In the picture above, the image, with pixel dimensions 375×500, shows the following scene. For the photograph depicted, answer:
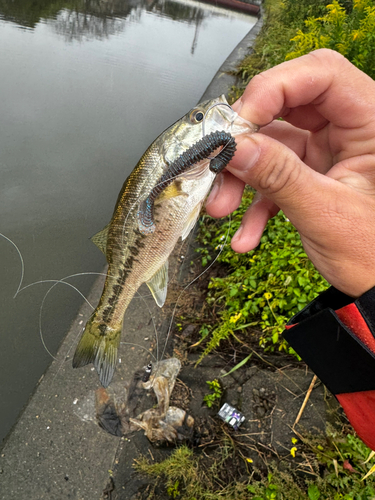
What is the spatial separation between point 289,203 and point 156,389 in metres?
2.04

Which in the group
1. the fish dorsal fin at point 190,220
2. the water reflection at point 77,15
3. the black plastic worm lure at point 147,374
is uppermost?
the water reflection at point 77,15

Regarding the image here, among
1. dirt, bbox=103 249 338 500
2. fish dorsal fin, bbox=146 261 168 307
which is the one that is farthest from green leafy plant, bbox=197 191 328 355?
fish dorsal fin, bbox=146 261 168 307

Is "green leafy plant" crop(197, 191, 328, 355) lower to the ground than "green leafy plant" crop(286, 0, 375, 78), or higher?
lower

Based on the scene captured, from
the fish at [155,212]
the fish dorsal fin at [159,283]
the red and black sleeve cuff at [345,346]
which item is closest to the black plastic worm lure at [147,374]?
the fish at [155,212]

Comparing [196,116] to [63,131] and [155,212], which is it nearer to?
[155,212]

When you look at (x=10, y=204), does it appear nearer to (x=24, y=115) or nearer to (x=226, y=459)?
(x=24, y=115)

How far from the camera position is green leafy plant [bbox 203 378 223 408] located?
284cm

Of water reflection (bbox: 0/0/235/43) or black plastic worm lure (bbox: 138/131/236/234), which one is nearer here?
black plastic worm lure (bbox: 138/131/236/234)

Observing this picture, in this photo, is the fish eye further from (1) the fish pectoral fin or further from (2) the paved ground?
(2) the paved ground

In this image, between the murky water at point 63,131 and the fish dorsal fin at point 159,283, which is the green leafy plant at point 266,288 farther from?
the murky water at point 63,131

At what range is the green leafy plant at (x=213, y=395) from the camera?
284 cm

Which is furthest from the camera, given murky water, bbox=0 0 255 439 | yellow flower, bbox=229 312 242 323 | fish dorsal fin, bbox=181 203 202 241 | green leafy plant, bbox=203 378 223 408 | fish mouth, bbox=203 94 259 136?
murky water, bbox=0 0 255 439

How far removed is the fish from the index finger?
0.13 meters

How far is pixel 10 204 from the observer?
4410mm
